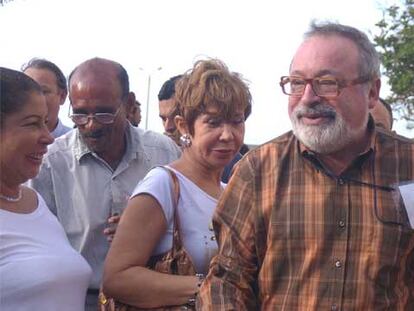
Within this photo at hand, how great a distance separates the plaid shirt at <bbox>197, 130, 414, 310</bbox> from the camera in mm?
2656

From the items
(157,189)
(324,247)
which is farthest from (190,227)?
(324,247)

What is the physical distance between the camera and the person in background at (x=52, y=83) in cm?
520

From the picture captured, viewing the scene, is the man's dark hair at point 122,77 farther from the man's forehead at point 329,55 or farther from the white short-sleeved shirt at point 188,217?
the man's forehead at point 329,55

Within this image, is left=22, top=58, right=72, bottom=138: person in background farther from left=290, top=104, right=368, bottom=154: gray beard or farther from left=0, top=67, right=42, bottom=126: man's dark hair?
left=290, top=104, right=368, bottom=154: gray beard

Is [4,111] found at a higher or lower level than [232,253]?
higher

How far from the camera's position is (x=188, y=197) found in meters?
3.23

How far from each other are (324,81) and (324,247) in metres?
0.60

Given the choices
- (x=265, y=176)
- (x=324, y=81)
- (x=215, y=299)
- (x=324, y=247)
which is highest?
(x=324, y=81)

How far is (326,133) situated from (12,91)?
1.20 meters

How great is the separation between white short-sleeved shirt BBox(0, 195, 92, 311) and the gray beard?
3.44 feet

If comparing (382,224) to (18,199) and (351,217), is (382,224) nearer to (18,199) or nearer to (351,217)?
(351,217)

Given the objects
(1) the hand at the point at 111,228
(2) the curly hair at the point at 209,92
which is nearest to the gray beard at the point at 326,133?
(2) the curly hair at the point at 209,92

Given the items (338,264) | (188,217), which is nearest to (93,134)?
(188,217)

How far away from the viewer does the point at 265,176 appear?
9.39ft
